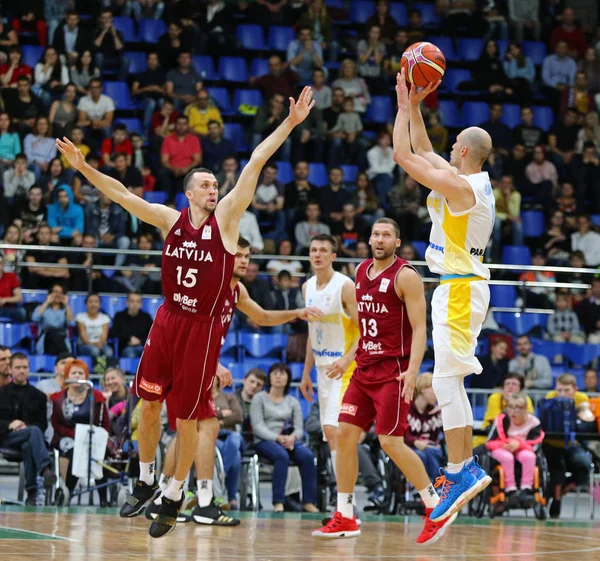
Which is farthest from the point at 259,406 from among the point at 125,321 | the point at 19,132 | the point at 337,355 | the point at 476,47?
the point at 476,47

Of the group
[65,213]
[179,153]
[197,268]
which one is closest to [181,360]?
[197,268]

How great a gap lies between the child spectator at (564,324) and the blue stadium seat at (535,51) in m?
6.19

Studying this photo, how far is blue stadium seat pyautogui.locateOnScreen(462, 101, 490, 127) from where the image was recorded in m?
19.0

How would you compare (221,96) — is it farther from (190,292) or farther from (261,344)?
(190,292)

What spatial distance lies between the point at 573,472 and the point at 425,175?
6.13 metres

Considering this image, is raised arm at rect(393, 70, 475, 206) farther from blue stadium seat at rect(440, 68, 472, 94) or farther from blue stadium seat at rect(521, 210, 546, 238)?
blue stadium seat at rect(440, 68, 472, 94)

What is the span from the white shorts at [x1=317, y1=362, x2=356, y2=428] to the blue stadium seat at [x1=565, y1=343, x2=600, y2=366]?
6.18 m

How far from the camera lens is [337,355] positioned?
9938 mm

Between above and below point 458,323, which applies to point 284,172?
above

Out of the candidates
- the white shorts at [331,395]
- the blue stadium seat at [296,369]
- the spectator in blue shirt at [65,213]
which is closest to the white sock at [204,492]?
the white shorts at [331,395]

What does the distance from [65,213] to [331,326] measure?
614 centimetres

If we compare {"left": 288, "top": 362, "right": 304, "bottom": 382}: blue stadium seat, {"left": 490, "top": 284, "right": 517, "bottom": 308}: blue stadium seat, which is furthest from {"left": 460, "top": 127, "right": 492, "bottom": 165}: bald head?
{"left": 490, "top": 284, "right": 517, "bottom": 308}: blue stadium seat

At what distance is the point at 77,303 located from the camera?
14273 mm

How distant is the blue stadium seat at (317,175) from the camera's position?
56.2 feet
